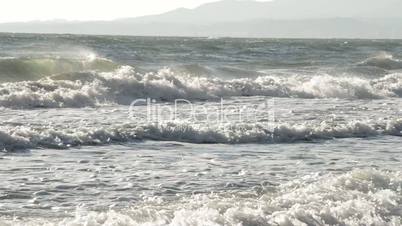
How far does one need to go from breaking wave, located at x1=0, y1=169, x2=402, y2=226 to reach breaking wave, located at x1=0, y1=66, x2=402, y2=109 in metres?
10.6

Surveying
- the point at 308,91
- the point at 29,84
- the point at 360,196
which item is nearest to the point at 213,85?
the point at 308,91

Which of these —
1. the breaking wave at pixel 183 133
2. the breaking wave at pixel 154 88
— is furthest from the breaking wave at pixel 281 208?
the breaking wave at pixel 154 88

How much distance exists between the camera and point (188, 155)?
12.3 meters

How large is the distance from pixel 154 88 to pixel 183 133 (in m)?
9.40

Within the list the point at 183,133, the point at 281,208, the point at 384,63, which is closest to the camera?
the point at 281,208

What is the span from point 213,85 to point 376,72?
15.9 meters

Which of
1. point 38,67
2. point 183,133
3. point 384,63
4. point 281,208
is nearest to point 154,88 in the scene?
point 38,67

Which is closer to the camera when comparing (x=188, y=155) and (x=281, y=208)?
(x=281, y=208)

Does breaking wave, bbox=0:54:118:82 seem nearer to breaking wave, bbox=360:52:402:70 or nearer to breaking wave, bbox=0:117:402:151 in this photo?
breaking wave, bbox=0:117:402:151

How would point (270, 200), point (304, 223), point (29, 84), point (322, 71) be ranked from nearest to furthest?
point (304, 223), point (270, 200), point (29, 84), point (322, 71)

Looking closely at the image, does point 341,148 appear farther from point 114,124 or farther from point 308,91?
point 308,91

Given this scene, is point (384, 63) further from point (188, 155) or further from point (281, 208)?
point (281, 208)

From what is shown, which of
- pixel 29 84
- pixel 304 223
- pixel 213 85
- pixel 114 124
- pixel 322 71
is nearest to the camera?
pixel 304 223

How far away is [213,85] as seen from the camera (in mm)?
25266
